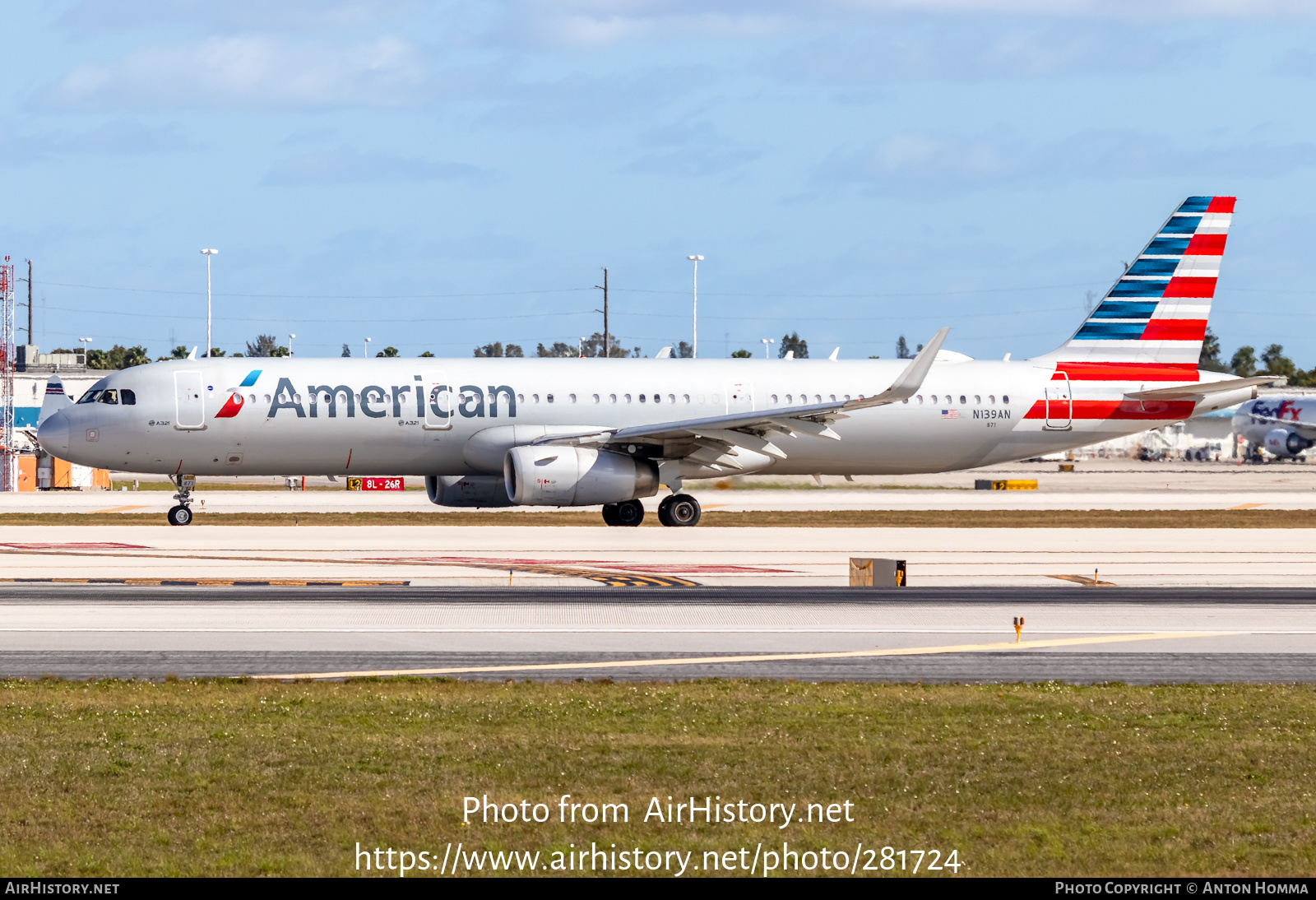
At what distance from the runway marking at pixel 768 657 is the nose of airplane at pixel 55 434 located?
82.1 ft

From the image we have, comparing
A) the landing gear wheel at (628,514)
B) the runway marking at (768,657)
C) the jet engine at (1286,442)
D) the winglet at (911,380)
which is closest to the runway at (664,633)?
the runway marking at (768,657)

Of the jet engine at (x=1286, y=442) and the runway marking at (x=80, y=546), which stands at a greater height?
Result: the jet engine at (x=1286, y=442)

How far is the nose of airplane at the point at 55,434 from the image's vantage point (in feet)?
122

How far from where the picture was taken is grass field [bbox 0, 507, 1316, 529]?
3881 centimetres

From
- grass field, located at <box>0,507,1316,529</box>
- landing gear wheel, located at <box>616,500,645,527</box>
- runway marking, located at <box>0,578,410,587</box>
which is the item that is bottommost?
runway marking, located at <box>0,578,410,587</box>

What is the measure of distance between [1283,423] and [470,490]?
78.5m

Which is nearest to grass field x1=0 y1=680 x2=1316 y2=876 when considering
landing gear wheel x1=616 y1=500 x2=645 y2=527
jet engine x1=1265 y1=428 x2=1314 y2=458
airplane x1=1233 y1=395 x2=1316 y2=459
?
landing gear wheel x1=616 y1=500 x2=645 y2=527

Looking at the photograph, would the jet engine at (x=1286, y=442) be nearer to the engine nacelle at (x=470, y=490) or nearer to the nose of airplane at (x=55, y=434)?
the engine nacelle at (x=470, y=490)

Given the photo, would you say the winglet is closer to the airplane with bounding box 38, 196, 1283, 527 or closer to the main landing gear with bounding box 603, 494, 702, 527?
the airplane with bounding box 38, 196, 1283, 527

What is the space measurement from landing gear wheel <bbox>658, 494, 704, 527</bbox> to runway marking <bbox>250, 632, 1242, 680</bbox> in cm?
1985

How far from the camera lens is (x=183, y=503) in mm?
37188

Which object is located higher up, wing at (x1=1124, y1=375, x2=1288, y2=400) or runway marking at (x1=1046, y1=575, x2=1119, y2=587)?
wing at (x1=1124, y1=375, x2=1288, y2=400)

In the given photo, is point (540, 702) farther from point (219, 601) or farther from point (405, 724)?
point (219, 601)

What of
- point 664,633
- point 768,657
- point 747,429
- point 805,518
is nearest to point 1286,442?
point 805,518
